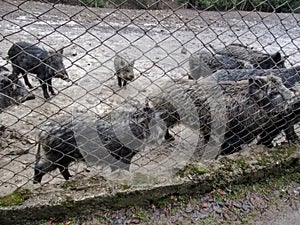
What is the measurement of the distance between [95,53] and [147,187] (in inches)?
180

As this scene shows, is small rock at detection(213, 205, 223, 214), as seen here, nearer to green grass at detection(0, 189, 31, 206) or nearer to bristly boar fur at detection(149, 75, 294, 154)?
bristly boar fur at detection(149, 75, 294, 154)

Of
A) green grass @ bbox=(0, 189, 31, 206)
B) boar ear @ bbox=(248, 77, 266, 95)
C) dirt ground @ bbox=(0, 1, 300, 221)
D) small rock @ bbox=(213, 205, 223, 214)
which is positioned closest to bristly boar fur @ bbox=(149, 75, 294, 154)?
boar ear @ bbox=(248, 77, 266, 95)

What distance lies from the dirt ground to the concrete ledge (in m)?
0.22

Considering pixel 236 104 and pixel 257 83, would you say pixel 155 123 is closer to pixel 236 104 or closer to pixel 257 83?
pixel 236 104

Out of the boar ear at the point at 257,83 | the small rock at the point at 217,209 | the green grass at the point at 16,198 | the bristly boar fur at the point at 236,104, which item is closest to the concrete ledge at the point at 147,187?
the green grass at the point at 16,198

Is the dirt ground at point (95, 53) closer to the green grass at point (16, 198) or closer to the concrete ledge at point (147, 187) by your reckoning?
the green grass at point (16, 198)

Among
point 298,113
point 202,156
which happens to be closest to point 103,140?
point 202,156

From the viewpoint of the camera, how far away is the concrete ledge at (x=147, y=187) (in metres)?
2.43

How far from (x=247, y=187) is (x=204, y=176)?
45 cm

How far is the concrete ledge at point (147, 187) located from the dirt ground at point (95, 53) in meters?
0.22

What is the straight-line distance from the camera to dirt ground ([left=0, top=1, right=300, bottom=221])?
278cm

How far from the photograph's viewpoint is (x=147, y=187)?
2.65 m

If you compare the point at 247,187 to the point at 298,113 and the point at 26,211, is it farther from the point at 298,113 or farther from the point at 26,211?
the point at 26,211

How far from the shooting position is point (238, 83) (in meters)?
3.57
